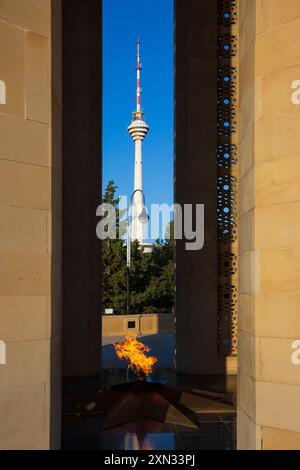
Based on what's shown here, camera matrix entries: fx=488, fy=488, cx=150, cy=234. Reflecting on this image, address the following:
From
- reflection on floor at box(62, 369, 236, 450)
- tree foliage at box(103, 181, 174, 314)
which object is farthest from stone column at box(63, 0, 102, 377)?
tree foliage at box(103, 181, 174, 314)

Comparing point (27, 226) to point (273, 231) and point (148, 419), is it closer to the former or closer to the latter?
point (273, 231)

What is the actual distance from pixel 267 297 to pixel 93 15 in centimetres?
1431

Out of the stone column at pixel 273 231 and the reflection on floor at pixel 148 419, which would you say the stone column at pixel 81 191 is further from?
the stone column at pixel 273 231

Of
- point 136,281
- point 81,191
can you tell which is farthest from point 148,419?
point 136,281

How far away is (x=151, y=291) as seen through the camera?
3953cm

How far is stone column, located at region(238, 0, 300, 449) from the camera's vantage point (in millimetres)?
4906

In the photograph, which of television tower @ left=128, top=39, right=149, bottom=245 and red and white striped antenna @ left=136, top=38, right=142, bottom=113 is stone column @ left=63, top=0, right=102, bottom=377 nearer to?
television tower @ left=128, top=39, right=149, bottom=245

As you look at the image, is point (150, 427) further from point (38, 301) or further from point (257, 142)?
point (257, 142)

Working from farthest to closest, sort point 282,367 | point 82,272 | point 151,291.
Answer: point 151,291, point 82,272, point 282,367

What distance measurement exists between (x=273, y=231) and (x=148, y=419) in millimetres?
6409

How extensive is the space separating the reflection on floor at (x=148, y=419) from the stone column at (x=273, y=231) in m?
4.04

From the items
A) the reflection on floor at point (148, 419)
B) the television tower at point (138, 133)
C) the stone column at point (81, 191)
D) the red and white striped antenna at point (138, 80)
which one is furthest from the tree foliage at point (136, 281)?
the red and white striped antenna at point (138, 80)

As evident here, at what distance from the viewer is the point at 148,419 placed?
1001cm
